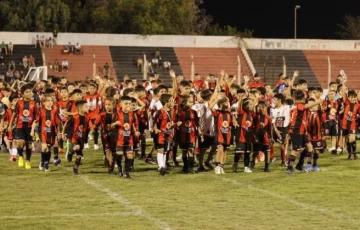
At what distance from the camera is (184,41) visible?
63.2 metres

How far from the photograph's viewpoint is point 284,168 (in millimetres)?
18578

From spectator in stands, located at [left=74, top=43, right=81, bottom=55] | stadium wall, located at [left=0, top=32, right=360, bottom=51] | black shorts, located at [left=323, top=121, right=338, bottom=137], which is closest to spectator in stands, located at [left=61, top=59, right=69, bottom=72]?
spectator in stands, located at [left=74, top=43, right=81, bottom=55]

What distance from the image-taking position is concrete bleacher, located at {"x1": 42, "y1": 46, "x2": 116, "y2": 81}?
2221 inches

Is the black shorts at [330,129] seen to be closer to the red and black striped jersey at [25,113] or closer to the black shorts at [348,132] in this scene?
the black shorts at [348,132]

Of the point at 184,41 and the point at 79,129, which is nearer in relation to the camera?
the point at 79,129

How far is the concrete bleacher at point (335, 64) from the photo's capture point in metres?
57.5

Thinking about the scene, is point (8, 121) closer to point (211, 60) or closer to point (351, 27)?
point (211, 60)

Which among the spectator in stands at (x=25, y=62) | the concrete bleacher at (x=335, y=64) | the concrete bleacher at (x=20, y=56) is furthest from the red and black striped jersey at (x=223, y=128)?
the concrete bleacher at (x=335, y=64)

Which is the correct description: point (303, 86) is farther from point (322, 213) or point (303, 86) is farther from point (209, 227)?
point (209, 227)

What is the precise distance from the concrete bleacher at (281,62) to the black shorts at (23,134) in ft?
123

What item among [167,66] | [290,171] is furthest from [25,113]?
[167,66]

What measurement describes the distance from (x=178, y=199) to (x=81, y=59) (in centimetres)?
4601

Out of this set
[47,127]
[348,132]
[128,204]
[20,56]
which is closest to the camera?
[128,204]

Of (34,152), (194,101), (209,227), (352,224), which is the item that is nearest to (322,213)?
(352,224)
